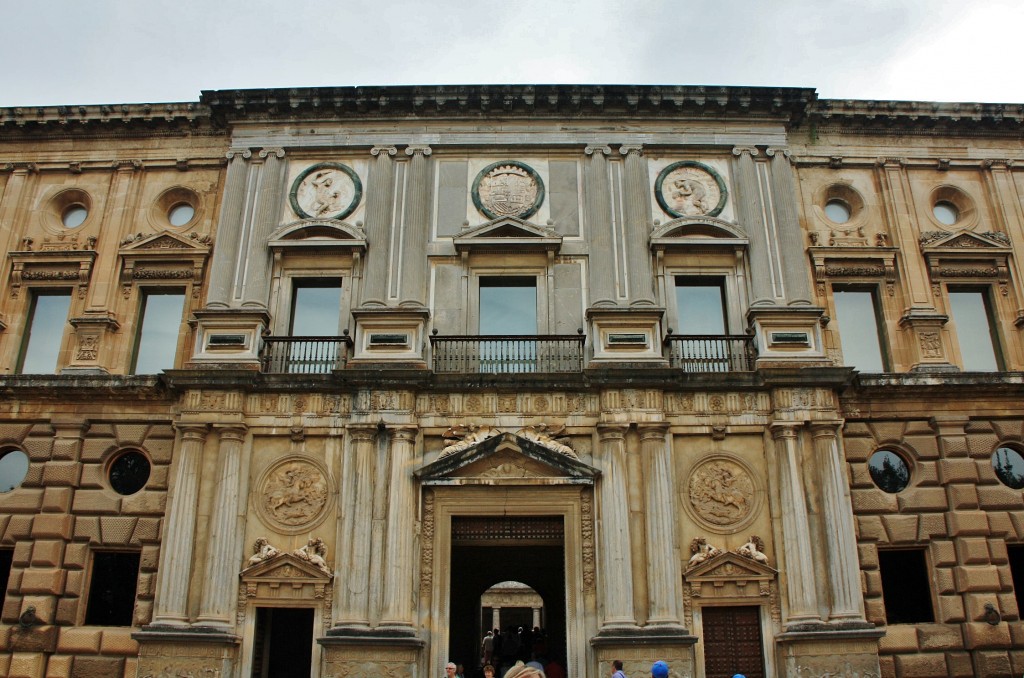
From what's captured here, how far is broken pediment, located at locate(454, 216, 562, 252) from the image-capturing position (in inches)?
773

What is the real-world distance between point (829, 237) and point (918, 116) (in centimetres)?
425

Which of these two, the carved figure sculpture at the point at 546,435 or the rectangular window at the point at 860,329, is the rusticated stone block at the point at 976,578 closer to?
the rectangular window at the point at 860,329

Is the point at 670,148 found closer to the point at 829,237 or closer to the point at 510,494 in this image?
the point at 829,237

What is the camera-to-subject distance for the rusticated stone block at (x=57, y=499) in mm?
18250

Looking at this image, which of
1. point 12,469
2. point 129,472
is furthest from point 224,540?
point 12,469

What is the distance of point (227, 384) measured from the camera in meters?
17.8

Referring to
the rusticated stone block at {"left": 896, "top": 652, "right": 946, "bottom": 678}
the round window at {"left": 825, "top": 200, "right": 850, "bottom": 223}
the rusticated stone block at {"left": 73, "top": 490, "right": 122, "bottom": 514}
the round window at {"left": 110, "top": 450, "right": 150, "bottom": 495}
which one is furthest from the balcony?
the rusticated stone block at {"left": 73, "top": 490, "right": 122, "bottom": 514}

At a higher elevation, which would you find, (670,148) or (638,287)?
(670,148)

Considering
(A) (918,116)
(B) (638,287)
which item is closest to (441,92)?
(B) (638,287)

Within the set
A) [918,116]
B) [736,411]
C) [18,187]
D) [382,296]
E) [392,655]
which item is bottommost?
[392,655]

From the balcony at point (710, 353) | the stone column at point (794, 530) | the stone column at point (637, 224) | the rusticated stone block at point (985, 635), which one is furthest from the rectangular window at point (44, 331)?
the rusticated stone block at point (985, 635)

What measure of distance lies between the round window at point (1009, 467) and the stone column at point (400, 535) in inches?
517

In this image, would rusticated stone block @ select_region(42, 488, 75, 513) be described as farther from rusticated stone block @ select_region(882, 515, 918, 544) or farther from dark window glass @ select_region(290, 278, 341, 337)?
rusticated stone block @ select_region(882, 515, 918, 544)

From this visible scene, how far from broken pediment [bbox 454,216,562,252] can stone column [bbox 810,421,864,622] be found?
730 centimetres
